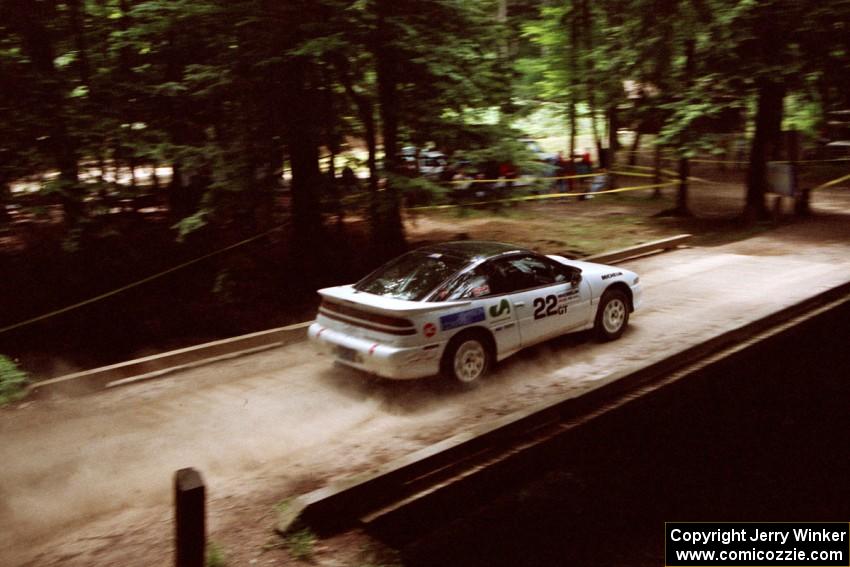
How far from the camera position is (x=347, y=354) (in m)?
7.97

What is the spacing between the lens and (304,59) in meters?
12.6

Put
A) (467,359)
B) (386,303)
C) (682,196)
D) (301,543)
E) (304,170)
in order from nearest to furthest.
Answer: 1. (301,543)
2. (386,303)
3. (467,359)
4. (304,170)
5. (682,196)

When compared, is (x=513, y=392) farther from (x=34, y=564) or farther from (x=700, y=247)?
(x=700, y=247)

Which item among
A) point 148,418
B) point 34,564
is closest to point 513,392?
point 148,418

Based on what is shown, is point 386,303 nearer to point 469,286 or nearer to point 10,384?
point 469,286

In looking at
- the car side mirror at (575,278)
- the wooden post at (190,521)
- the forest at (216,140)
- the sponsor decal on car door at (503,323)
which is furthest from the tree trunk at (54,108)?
the wooden post at (190,521)

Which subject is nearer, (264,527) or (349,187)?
(264,527)

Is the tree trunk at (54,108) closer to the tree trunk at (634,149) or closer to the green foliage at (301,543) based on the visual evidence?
the green foliage at (301,543)

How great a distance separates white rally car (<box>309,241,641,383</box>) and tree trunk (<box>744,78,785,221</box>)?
40.7ft

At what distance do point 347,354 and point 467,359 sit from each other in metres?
1.33

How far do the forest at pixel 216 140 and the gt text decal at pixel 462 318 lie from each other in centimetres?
484

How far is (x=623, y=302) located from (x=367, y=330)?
3882 millimetres

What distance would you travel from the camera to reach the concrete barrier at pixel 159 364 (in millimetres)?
8750

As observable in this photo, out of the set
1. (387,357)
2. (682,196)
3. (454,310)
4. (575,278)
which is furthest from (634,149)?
(387,357)
